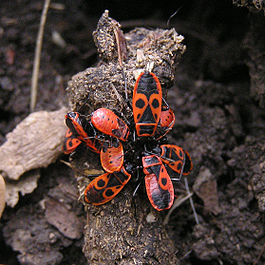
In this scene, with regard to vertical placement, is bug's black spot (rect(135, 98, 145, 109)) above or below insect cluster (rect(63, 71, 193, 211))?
above

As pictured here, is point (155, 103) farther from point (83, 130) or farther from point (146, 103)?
point (83, 130)

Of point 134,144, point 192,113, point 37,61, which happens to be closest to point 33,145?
point 134,144

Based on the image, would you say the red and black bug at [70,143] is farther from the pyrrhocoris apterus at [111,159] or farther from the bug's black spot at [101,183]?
the bug's black spot at [101,183]

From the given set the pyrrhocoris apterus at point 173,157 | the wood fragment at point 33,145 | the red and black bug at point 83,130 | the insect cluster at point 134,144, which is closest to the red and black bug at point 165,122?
the insect cluster at point 134,144

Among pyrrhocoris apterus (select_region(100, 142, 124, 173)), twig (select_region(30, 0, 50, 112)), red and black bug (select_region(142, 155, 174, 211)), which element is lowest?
red and black bug (select_region(142, 155, 174, 211))

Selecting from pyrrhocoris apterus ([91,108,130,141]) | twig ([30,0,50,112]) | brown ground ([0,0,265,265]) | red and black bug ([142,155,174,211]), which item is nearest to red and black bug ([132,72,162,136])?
pyrrhocoris apterus ([91,108,130,141])

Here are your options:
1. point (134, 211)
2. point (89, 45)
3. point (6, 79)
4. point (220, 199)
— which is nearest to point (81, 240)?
point (134, 211)

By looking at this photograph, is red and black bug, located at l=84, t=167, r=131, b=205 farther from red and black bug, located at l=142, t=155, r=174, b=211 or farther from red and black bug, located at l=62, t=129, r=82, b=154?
red and black bug, located at l=62, t=129, r=82, b=154
